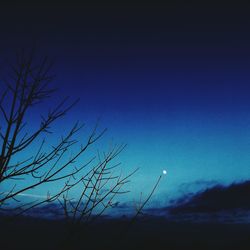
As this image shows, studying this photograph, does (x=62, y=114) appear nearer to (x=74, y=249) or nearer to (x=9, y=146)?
(x=9, y=146)

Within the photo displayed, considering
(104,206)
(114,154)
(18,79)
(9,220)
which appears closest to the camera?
(9,220)

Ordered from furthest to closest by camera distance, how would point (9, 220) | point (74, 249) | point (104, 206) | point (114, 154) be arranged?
point (114, 154) < point (104, 206) < point (9, 220) < point (74, 249)

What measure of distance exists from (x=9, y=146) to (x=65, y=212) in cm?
114

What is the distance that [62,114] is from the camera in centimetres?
510

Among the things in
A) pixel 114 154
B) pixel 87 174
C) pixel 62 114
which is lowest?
pixel 87 174

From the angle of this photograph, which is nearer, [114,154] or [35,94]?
[35,94]

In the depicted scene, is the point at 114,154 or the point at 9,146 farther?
the point at 114,154

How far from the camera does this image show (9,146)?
4.36 metres

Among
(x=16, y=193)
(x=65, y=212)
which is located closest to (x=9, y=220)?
(x=16, y=193)

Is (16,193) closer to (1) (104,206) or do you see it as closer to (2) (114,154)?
(1) (104,206)


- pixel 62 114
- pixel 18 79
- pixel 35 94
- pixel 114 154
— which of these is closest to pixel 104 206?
pixel 114 154

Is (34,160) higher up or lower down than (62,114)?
lower down

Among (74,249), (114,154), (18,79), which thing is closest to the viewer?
(74,249)

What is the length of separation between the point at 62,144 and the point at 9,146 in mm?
817
